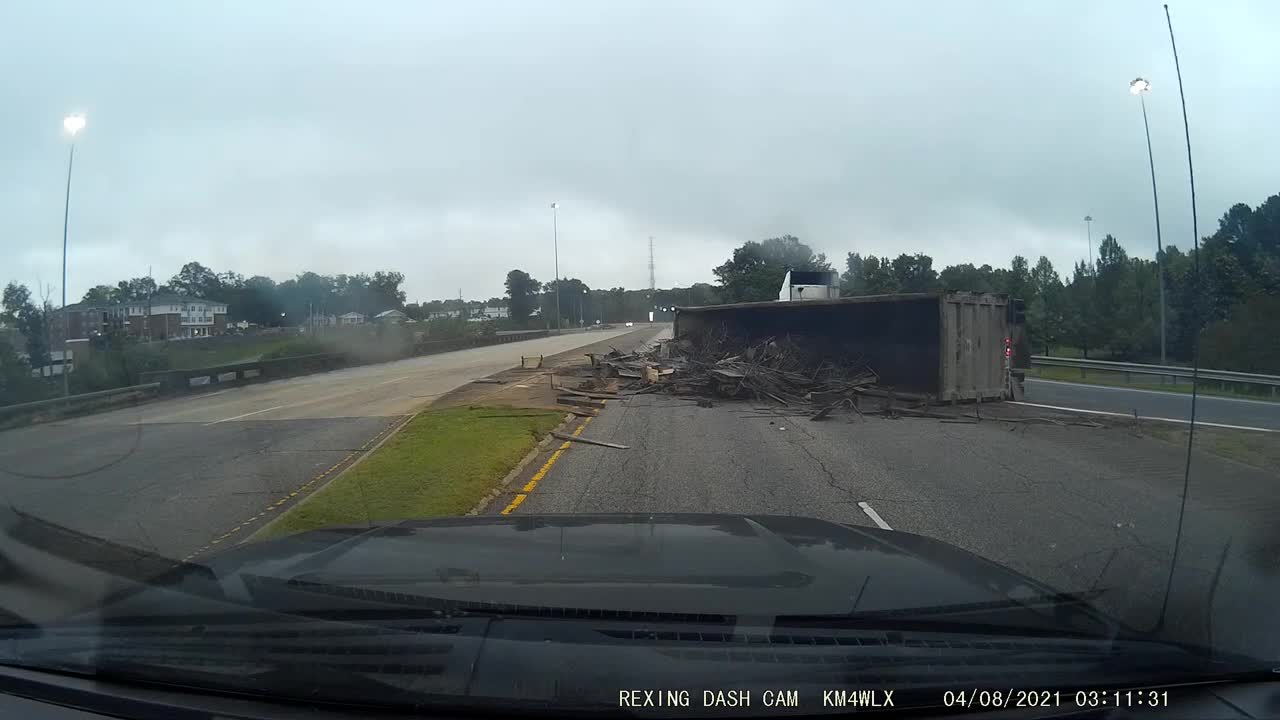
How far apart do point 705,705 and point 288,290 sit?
33.2 metres

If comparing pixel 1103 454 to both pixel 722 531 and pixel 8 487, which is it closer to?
pixel 722 531

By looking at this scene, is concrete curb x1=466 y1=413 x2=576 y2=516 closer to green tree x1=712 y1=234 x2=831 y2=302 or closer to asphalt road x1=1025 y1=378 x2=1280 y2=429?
asphalt road x1=1025 y1=378 x2=1280 y2=429

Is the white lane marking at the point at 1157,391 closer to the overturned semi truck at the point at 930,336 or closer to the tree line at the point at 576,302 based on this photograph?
the overturned semi truck at the point at 930,336

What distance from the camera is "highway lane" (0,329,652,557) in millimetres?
8023

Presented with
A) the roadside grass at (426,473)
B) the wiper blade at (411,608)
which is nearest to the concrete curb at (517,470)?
the roadside grass at (426,473)

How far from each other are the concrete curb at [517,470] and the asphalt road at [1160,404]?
12.4 meters

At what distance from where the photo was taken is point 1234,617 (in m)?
4.39

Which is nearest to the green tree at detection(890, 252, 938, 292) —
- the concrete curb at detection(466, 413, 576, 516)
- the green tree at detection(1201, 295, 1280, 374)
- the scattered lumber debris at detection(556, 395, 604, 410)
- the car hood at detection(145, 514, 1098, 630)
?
the green tree at detection(1201, 295, 1280, 374)

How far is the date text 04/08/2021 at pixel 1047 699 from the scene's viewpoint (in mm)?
2557

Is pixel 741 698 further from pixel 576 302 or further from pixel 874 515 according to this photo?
pixel 576 302

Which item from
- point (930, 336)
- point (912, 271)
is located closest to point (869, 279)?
point (912, 271)

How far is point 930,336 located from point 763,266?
91.9 feet

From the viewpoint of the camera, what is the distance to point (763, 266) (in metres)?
44.8

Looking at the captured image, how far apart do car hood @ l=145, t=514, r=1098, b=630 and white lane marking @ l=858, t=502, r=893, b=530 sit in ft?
9.56
